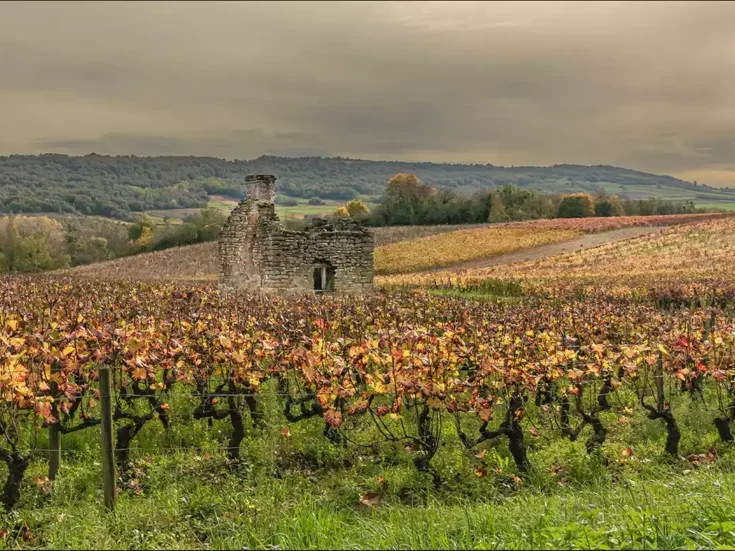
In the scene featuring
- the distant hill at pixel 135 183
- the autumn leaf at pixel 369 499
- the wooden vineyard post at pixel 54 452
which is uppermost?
the distant hill at pixel 135 183

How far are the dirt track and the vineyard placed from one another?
41643 mm

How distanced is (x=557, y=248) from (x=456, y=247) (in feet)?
29.6

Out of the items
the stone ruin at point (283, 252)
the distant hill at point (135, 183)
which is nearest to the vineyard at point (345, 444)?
the stone ruin at point (283, 252)

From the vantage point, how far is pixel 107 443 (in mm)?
6664

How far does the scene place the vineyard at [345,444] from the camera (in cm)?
581

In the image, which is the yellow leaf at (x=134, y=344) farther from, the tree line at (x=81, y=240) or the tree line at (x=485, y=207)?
the tree line at (x=485, y=207)

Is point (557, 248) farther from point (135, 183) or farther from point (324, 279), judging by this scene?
point (135, 183)

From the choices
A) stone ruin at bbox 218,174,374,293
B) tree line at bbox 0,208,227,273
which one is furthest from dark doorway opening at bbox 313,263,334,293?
tree line at bbox 0,208,227,273

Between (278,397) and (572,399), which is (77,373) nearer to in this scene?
(278,397)

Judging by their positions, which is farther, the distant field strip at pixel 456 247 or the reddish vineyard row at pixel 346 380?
the distant field strip at pixel 456 247

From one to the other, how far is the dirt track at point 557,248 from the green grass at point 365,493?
42.9 metres

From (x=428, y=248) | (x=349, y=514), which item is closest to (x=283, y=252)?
(x=349, y=514)

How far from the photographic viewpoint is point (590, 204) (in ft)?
303

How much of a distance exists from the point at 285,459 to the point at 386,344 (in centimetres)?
217
